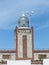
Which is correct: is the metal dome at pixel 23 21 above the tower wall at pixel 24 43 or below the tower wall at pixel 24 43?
above

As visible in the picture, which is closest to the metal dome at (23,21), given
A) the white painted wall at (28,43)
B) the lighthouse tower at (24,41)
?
the lighthouse tower at (24,41)

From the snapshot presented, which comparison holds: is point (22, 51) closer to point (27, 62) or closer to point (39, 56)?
point (39, 56)

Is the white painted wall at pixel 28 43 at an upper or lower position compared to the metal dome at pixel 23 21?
lower

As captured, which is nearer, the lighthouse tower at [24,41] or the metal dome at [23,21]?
the lighthouse tower at [24,41]

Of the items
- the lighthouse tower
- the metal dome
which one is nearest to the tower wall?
the lighthouse tower

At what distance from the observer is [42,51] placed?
82.1 meters

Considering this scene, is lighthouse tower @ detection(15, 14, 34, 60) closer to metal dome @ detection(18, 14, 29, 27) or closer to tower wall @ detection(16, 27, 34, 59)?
tower wall @ detection(16, 27, 34, 59)

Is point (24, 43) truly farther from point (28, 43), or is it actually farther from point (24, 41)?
point (28, 43)

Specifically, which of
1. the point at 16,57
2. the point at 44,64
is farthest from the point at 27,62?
the point at 16,57

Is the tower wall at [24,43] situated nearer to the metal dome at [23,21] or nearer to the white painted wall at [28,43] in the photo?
the white painted wall at [28,43]

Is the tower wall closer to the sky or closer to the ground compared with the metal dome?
closer to the ground

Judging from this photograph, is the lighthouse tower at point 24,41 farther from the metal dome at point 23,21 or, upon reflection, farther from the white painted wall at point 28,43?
the metal dome at point 23,21

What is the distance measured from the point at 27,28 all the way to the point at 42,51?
23.0ft

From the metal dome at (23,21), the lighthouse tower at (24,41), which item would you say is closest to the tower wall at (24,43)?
the lighthouse tower at (24,41)
